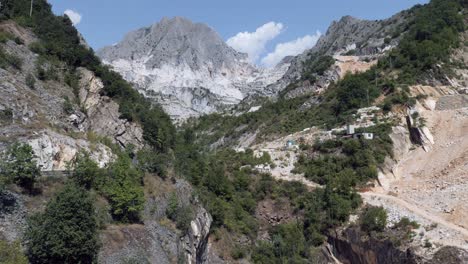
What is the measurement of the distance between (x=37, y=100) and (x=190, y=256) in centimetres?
1441

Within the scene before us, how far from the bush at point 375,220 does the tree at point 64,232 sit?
24.0 metres

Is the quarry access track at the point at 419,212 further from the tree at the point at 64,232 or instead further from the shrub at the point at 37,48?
the shrub at the point at 37,48

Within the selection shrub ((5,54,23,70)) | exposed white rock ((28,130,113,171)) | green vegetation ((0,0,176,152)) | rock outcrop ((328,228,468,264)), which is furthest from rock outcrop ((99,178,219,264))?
shrub ((5,54,23,70))

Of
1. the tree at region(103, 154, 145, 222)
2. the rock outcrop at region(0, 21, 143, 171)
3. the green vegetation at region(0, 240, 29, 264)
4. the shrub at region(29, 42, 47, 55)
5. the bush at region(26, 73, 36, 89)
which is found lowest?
the green vegetation at region(0, 240, 29, 264)

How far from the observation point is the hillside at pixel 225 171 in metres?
22.2

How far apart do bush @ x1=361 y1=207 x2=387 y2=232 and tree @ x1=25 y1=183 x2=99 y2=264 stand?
2399 cm

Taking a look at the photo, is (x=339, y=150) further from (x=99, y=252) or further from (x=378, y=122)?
(x=99, y=252)

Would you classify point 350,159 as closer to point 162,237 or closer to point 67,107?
point 162,237

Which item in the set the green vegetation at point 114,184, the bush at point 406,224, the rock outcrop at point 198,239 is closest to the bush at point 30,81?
the green vegetation at point 114,184

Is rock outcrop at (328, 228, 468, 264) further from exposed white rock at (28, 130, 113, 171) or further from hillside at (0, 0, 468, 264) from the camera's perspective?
exposed white rock at (28, 130, 113, 171)

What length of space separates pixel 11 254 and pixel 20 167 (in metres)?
5.09

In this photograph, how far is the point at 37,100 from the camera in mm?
29625

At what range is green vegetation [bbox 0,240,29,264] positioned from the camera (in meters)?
17.6

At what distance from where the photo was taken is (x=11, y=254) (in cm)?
1805
